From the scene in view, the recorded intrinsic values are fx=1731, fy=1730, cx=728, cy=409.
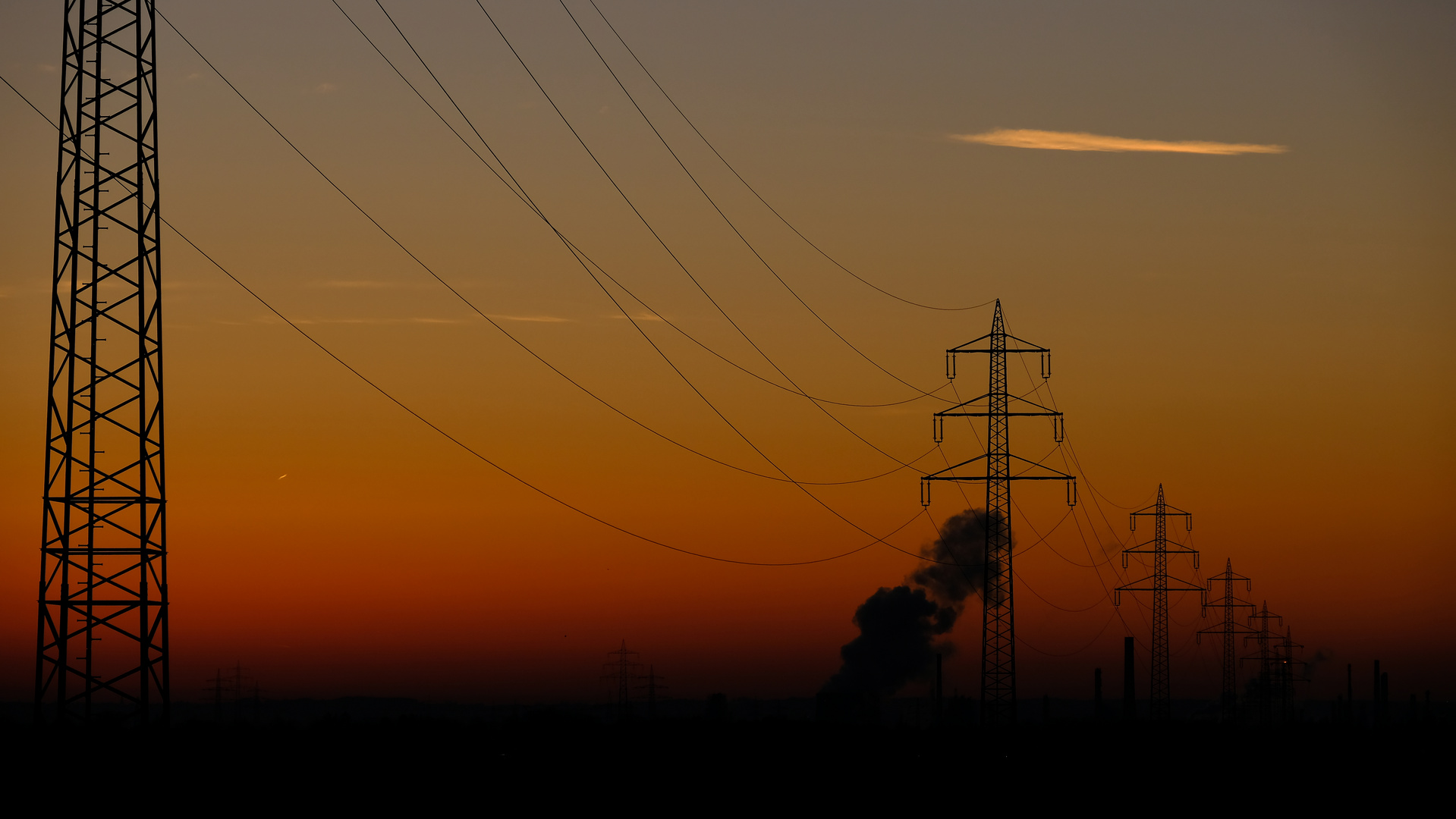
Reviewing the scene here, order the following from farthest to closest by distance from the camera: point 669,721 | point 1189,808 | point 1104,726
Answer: point 1104,726, point 669,721, point 1189,808

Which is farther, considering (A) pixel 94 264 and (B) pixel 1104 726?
(B) pixel 1104 726

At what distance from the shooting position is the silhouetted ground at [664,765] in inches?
1544

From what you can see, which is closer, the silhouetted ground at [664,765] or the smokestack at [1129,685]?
the silhouetted ground at [664,765]

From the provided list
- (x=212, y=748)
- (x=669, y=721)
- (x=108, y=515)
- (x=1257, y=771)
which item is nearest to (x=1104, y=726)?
(x=669, y=721)

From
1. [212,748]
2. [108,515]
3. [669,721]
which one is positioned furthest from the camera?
[669,721]

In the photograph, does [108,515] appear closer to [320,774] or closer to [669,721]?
[320,774]

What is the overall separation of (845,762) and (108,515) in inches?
1051

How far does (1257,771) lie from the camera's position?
55062 mm

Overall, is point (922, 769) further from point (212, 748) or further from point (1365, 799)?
point (212, 748)

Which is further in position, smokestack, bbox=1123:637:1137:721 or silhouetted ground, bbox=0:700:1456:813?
smokestack, bbox=1123:637:1137:721

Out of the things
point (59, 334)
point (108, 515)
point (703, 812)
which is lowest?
point (703, 812)

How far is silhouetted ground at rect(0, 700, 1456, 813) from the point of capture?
3922 cm

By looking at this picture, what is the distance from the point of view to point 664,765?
52469 millimetres

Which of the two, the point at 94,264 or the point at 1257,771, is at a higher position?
the point at 94,264
